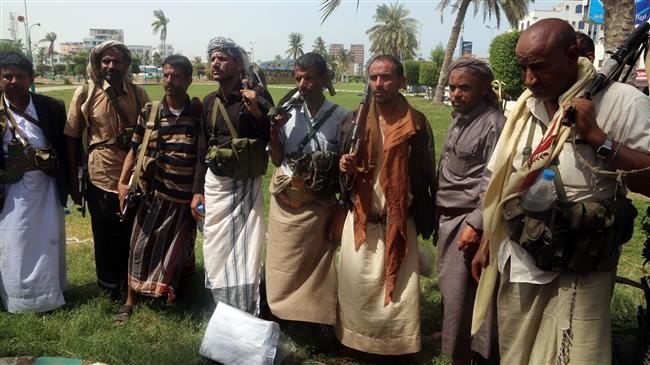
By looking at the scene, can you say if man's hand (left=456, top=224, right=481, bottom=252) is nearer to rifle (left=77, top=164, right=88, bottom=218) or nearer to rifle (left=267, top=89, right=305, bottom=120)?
rifle (left=267, top=89, right=305, bottom=120)

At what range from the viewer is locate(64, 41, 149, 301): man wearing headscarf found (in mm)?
3791

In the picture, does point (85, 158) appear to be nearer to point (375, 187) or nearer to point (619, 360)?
point (375, 187)

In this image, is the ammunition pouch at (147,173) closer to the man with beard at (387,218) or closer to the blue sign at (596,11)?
the man with beard at (387,218)

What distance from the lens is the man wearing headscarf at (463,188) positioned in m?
2.90

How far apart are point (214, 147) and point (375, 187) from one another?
1125 mm

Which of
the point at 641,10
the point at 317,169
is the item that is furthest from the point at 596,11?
the point at 317,169

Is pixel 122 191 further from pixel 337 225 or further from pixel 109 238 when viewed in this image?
pixel 337 225

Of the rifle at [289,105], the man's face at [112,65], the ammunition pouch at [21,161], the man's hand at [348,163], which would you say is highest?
the man's face at [112,65]

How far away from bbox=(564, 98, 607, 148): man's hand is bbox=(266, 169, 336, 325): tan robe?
5.83 ft

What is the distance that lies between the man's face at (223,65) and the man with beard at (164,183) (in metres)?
0.33

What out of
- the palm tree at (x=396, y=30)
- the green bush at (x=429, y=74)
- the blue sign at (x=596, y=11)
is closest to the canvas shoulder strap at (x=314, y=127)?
the blue sign at (x=596, y=11)

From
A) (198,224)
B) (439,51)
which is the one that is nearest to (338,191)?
(198,224)

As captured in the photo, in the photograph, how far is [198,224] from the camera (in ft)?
12.6

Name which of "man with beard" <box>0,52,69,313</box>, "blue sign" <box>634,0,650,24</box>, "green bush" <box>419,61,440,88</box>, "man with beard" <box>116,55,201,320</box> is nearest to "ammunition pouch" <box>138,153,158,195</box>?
"man with beard" <box>116,55,201,320</box>
